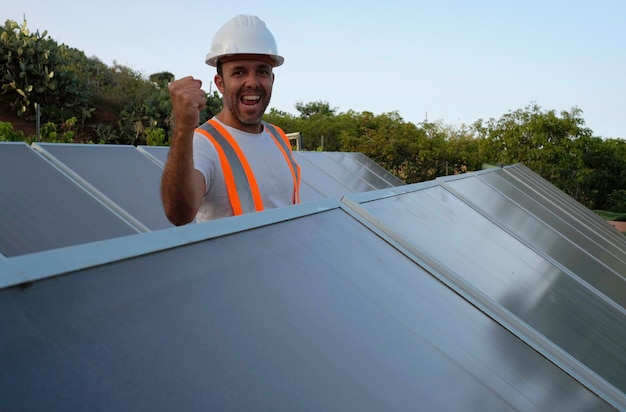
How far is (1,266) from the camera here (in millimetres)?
746

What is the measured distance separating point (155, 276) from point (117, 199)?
3.74m

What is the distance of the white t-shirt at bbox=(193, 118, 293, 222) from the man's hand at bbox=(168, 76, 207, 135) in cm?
24

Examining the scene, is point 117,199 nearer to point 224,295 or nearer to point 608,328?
point 608,328

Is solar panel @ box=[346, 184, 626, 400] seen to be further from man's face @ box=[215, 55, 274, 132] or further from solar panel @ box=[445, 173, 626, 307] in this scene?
man's face @ box=[215, 55, 274, 132]

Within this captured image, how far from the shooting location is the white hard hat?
99.2 inches

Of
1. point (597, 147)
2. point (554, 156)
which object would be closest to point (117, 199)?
point (554, 156)

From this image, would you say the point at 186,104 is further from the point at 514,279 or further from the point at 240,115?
the point at 514,279

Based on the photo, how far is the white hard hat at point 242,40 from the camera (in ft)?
8.27

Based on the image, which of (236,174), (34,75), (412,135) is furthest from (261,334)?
(34,75)

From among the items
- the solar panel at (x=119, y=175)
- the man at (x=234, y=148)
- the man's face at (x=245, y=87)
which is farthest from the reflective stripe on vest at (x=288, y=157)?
the solar panel at (x=119, y=175)

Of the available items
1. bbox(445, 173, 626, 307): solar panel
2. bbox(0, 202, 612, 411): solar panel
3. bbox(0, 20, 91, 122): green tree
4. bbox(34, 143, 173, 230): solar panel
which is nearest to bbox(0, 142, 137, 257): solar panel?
bbox(34, 143, 173, 230): solar panel

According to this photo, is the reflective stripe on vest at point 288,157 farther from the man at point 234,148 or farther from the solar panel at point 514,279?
the solar panel at point 514,279

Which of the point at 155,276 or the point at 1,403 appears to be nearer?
the point at 1,403

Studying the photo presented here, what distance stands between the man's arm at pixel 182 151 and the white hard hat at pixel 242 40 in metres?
0.50
